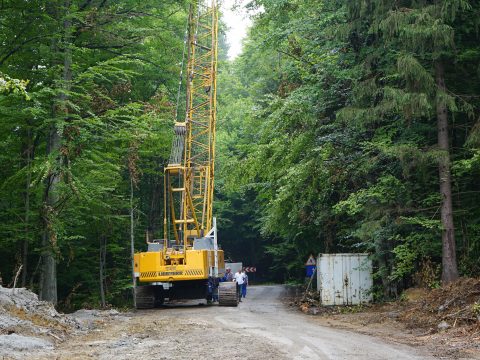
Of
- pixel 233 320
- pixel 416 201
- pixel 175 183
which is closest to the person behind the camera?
pixel 233 320

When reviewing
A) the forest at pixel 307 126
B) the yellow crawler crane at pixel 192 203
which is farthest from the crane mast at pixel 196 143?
the forest at pixel 307 126

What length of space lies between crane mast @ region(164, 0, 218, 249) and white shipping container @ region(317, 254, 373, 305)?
16.5ft

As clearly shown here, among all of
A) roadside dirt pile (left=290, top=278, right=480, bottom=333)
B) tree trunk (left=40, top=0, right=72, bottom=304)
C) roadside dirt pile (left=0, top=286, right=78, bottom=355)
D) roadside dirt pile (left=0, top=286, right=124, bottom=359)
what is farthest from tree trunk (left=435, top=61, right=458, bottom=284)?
tree trunk (left=40, top=0, right=72, bottom=304)

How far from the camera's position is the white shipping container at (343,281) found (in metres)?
18.7

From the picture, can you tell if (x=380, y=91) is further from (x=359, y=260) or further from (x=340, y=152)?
(x=359, y=260)

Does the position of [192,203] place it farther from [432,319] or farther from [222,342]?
[222,342]

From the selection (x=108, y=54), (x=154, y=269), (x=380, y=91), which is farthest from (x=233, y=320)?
(x=108, y=54)

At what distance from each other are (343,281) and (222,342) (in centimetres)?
905

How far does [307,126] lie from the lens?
66.6 feet

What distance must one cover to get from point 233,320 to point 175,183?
28.0 feet

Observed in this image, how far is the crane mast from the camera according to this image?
2095 centimetres

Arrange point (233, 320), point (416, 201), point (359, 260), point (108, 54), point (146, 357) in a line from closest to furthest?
point (146, 357)
point (233, 320)
point (416, 201)
point (359, 260)
point (108, 54)

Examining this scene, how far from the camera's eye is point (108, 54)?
69.5 feet

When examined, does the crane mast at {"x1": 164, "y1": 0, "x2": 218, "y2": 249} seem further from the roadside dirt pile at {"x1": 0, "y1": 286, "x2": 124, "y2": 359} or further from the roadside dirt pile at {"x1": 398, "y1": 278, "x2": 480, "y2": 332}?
the roadside dirt pile at {"x1": 398, "y1": 278, "x2": 480, "y2": 332}
